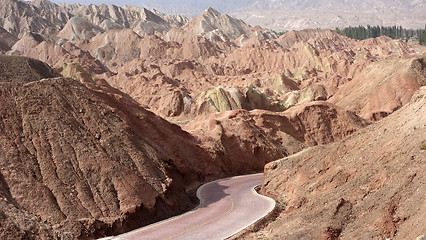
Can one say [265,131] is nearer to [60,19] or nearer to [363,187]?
[363,187]

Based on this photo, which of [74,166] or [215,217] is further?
[215,217]

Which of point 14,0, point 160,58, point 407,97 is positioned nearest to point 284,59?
point 160,58

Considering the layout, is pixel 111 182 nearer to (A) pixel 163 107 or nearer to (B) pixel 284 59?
(A) pixel 163 107

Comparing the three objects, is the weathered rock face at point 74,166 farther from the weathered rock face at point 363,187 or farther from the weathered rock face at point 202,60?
the weathered rock face at point 202,60

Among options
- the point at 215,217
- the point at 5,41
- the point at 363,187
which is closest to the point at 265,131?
the point at 215,217

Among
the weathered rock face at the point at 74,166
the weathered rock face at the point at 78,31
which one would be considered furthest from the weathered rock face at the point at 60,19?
the weathered rock face at the point at 74,166

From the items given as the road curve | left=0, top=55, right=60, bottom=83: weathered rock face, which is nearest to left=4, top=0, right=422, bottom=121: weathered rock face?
left=0, top=55, right=60, bottom=83: weathered rock face

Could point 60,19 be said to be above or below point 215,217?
above
